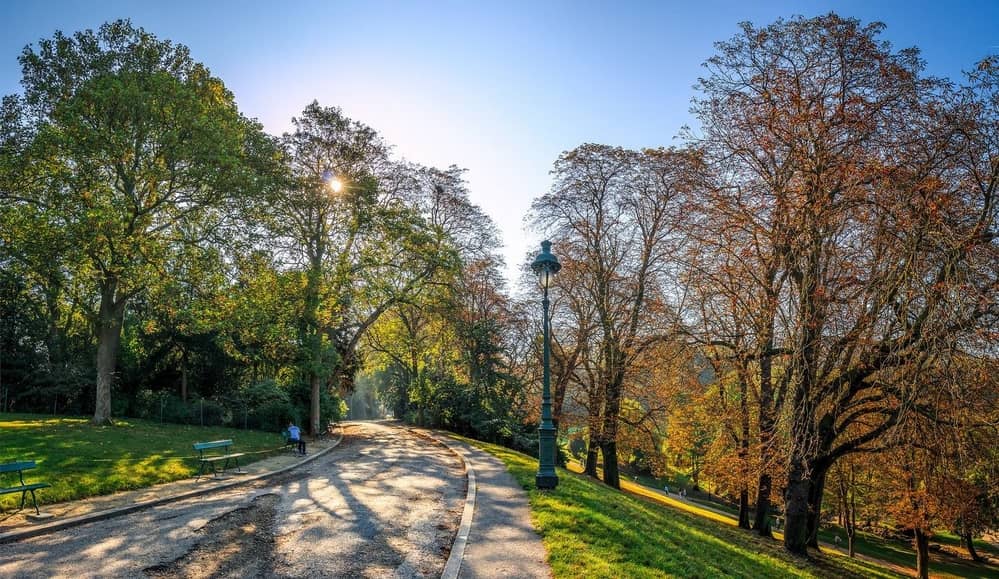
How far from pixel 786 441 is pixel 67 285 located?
88.8ft

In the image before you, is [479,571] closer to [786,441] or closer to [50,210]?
[786,441]

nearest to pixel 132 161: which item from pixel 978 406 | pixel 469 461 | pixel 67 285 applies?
pixel 67 285

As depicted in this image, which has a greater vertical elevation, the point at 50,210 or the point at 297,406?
the point at 50,210

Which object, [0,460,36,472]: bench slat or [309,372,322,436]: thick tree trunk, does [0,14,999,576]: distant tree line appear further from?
[0,460,36,472]: bench slat

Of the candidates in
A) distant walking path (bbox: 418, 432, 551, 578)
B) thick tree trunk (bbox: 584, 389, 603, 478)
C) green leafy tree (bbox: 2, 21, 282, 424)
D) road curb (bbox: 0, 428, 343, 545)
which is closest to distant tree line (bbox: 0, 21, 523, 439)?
green leafy tree (bbox: 2, 21, 282, 424)

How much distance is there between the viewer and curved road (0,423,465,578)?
242 inches

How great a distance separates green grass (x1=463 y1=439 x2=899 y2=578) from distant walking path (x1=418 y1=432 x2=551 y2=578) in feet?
0.67

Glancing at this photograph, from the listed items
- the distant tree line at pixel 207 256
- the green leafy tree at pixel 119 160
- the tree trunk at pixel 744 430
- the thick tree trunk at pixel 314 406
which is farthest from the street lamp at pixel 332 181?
the tree trunk at pixel 744 430

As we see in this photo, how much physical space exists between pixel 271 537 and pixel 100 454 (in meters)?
9.29

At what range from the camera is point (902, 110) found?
32.0 ft

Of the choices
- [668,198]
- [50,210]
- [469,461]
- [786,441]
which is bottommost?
[469,461]

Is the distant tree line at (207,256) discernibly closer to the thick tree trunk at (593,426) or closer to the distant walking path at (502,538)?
the thick tree trunk at (593,426)

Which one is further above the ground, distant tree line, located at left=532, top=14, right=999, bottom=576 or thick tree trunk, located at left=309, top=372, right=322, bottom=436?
distant tree line, located at left=532, top=14, right=999, bottom=576

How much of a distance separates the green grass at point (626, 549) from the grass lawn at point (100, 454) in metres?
8.67
